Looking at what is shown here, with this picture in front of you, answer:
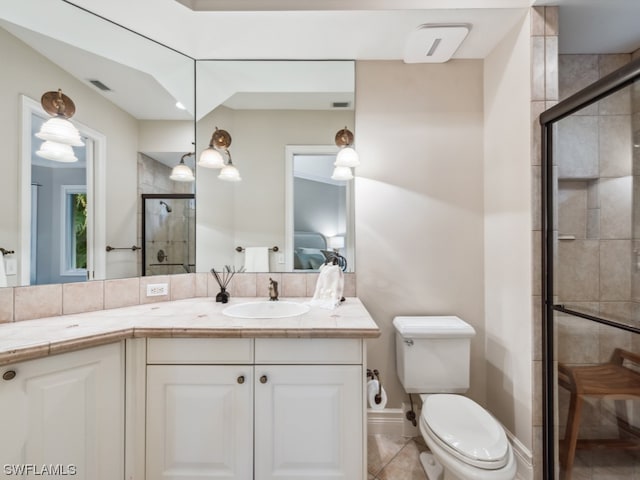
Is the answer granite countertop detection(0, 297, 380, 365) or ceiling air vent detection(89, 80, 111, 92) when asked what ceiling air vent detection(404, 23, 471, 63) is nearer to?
granite countertop detection(0, 297, 380, 365)

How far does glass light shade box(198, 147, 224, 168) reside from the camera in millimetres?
1880

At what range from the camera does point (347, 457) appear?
4.14 ft

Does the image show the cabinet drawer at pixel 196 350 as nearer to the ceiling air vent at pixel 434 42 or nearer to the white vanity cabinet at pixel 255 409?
the white vanity cabinet at pixel 255 409

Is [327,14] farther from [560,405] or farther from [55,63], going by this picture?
[560,405]

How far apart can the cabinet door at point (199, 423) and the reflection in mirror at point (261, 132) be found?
2.49 feet

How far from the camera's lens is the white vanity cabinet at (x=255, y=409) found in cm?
126

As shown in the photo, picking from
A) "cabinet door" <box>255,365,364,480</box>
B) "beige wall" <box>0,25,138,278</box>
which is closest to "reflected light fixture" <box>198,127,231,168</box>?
"beige wall" <box>0,25,138,278</box>

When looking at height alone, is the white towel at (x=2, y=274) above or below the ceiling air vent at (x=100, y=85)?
below

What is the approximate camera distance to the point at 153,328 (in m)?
1.25

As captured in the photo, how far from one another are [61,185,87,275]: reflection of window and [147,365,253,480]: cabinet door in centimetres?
76
